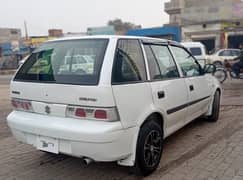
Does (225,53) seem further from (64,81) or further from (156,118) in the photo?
(64,81)

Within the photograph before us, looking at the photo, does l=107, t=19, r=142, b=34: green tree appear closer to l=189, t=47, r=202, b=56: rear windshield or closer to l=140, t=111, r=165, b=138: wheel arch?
l=189, t=47, r=202, b=56: rear windshield

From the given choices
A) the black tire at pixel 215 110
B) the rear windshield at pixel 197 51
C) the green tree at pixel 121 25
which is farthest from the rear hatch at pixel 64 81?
the green tree at pixel 121 25

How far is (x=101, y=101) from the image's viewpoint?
8.15 ft

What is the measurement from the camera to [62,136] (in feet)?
8.63

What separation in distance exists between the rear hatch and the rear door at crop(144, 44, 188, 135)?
31.2 inches

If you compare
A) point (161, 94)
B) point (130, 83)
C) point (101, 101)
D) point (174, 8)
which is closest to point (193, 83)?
point (161, 94)

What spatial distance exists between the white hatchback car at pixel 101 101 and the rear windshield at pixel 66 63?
0.01 meters

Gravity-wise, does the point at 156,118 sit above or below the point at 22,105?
below

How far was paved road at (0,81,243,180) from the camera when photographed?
10.2ft

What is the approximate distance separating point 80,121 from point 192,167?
168 cm

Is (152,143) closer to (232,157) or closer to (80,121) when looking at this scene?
(80,121)

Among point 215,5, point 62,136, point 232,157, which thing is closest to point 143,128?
point 62,136

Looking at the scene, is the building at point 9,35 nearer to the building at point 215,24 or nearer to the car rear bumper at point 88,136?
the building at point 215,24

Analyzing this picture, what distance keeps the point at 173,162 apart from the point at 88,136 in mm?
1510
